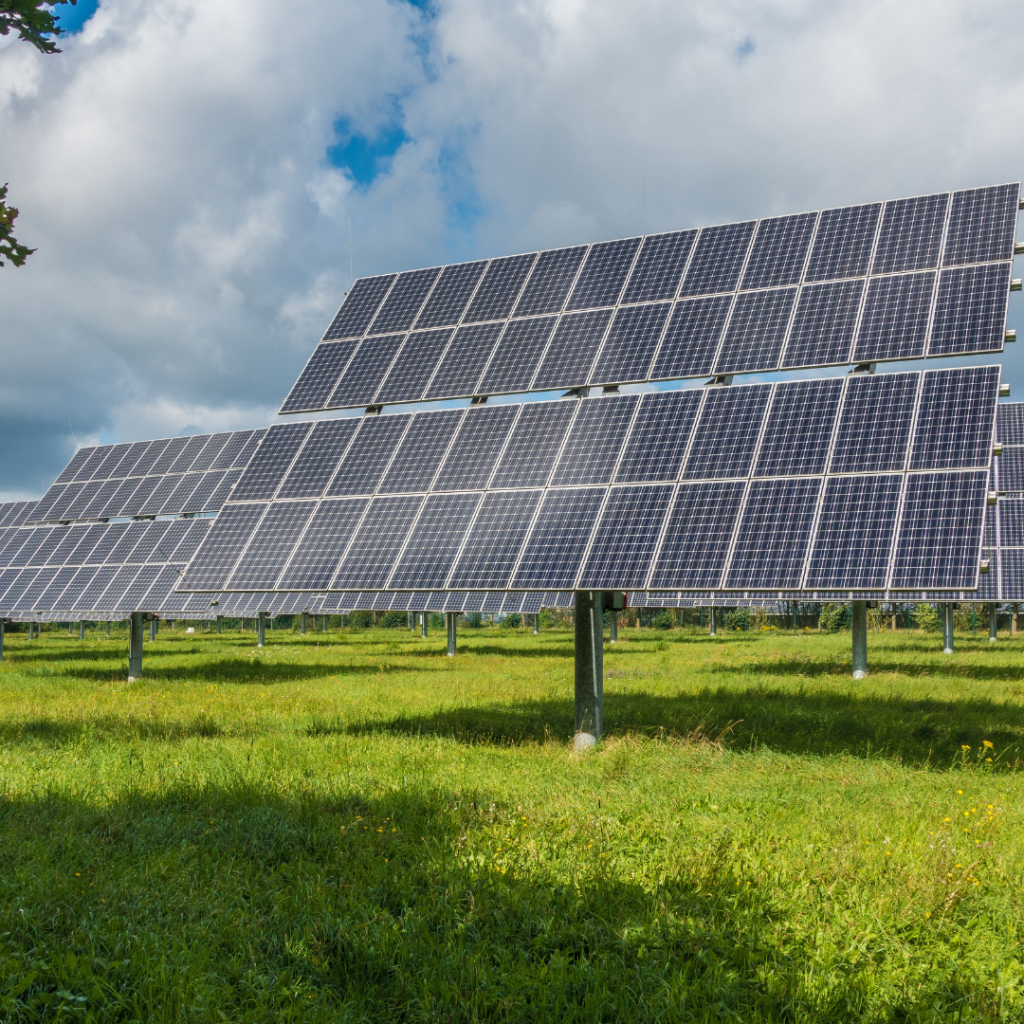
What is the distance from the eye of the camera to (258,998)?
5.87 m

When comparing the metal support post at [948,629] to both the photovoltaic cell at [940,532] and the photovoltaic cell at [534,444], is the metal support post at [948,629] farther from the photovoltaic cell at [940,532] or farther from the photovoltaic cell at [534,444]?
the photovoltaic cell at [534,444]

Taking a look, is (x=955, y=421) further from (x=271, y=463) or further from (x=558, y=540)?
(x=271, y=463)

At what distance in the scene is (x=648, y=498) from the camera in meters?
13.4

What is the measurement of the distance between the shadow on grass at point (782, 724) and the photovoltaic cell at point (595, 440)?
4439 millimetres

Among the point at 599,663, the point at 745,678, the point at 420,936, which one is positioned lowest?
the point at 745,678

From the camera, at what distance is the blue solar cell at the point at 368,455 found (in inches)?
628

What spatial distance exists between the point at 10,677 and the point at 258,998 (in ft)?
80.3

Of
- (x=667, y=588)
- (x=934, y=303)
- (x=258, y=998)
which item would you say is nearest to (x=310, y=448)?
(x=667, y=588)

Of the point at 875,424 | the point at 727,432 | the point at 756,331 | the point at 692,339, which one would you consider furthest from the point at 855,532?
the point at 692,339

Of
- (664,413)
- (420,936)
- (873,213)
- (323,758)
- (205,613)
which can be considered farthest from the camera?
(205,613)

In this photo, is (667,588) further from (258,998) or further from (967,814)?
(258,998)

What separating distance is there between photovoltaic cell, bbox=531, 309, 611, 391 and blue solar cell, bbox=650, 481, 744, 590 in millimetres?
3532

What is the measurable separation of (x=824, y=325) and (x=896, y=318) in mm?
1104

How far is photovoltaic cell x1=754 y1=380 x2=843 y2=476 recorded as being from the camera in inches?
505
